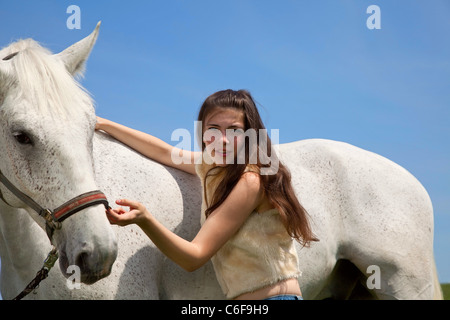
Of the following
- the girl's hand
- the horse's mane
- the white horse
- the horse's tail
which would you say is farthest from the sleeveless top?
the horse's tail

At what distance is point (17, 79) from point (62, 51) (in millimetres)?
520

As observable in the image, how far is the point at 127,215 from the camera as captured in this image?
224 centimetres

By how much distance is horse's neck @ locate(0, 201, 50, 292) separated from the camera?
2873mm

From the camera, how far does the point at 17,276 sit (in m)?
3.05

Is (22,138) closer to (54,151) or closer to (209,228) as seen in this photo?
(54,151)

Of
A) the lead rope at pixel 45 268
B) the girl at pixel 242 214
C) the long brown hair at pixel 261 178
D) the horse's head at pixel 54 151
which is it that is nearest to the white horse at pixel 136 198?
the horse's head at pixel 54 151

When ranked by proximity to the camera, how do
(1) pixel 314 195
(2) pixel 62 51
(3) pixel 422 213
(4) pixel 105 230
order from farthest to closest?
(3) pixel 422 213, (1) pixel 314 195, (2) pixel 62 51, (4) pixel 105 230

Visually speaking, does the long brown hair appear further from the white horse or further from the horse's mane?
the horse's mane

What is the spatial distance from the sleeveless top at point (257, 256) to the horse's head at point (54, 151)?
770 millimetres

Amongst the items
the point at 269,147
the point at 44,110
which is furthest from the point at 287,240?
the point at 44,110

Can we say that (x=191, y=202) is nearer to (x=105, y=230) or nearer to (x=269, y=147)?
(x=269, y=147)

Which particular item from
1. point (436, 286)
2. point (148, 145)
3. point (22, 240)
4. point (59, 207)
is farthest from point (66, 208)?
point (436, 286)

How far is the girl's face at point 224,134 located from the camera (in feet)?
9.21

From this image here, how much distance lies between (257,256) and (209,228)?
32 centimetres
